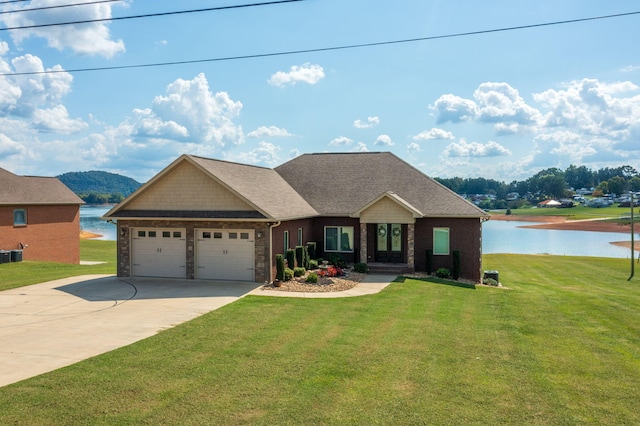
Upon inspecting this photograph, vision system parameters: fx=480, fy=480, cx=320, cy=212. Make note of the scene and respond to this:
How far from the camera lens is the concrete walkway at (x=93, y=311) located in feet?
36.4

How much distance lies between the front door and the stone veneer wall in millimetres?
7850

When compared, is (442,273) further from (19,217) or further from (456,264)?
(19,217)

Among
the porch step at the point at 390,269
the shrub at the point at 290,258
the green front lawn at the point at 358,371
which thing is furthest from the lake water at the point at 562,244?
the green front lawn at the point at 358,371

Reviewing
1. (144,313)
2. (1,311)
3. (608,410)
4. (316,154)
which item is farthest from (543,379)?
(316,154)

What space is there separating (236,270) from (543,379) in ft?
46.2

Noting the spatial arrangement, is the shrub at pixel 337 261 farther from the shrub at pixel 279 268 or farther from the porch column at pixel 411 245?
the shrub at pixel 279 268

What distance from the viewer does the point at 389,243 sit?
85.0 feet

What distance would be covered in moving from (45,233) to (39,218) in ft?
3.89

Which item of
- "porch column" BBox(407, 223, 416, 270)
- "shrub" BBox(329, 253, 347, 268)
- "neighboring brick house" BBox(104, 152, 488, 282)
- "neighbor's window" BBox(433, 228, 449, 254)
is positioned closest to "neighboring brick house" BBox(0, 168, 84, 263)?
"neighboring brick house" BBox(104, 152, 488, 282)

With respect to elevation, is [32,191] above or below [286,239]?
above

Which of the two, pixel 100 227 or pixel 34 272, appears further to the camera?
pixel 100 227

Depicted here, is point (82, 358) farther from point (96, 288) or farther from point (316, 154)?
point (316, 154)

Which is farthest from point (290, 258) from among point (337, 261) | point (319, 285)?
Result: point (337, 261)

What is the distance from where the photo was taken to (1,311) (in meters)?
15.8
